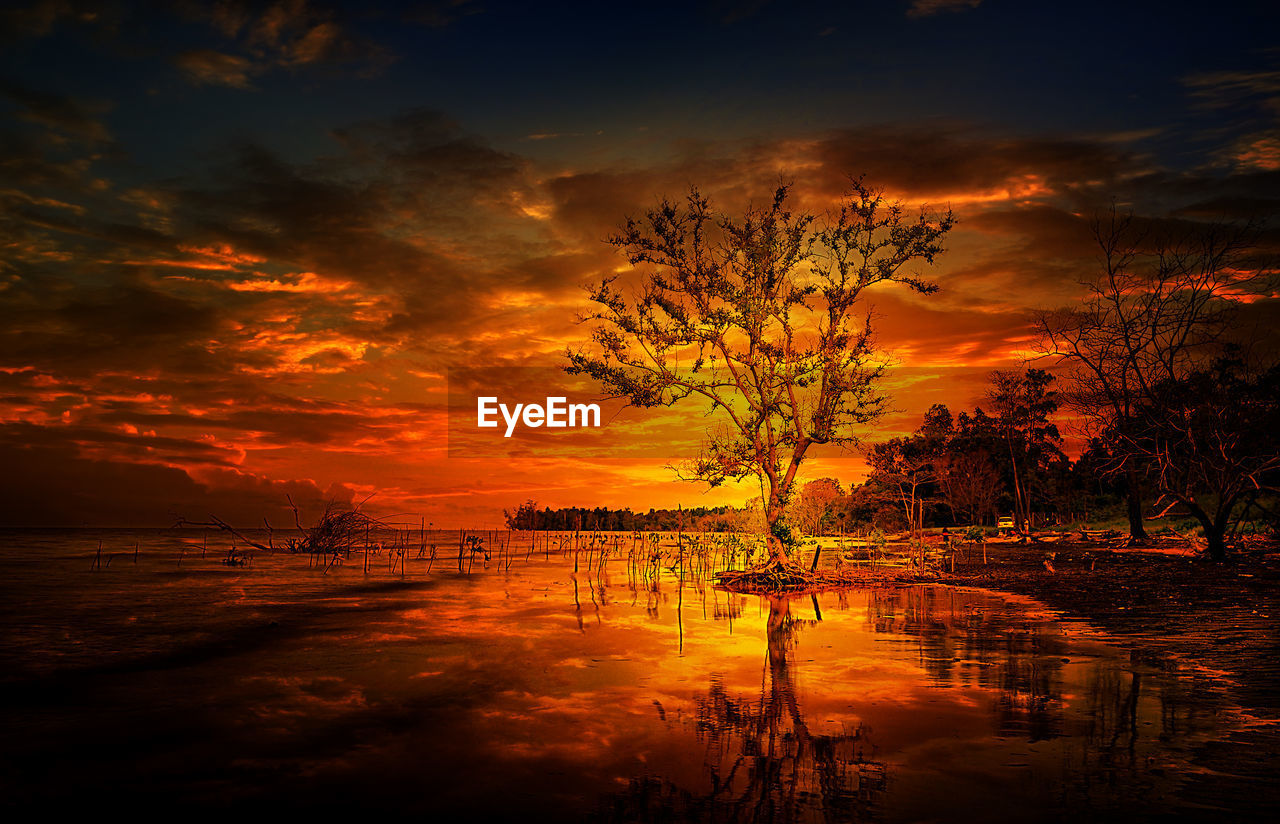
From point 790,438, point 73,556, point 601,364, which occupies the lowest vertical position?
point 73,556

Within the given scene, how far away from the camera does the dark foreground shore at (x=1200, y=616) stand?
24.5 ft

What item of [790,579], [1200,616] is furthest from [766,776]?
[790,579]

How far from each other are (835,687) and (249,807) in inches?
313

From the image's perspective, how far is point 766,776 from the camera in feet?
24.5

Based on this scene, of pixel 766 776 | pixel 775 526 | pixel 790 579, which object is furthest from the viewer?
pixel 775 526

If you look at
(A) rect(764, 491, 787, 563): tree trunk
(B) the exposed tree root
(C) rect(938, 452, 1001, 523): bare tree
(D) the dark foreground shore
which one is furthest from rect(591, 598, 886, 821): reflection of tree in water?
(C) rect(938, 452, 1001, 523): bare tree

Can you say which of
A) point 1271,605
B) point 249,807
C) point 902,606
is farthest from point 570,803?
point 1271,605

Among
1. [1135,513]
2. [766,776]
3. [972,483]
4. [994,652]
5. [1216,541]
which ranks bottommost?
[994,652]

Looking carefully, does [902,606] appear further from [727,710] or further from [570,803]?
[570,803]

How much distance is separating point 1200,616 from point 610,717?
573 inches

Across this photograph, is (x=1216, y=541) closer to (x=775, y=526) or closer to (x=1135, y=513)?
(x=1135, y=513)

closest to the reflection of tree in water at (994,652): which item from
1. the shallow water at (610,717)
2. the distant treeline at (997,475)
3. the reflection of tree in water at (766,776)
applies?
the shallow water at (610,717)

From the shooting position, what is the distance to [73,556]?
48875 millimetres

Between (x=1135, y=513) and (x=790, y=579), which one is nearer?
(x=790, y=579)
